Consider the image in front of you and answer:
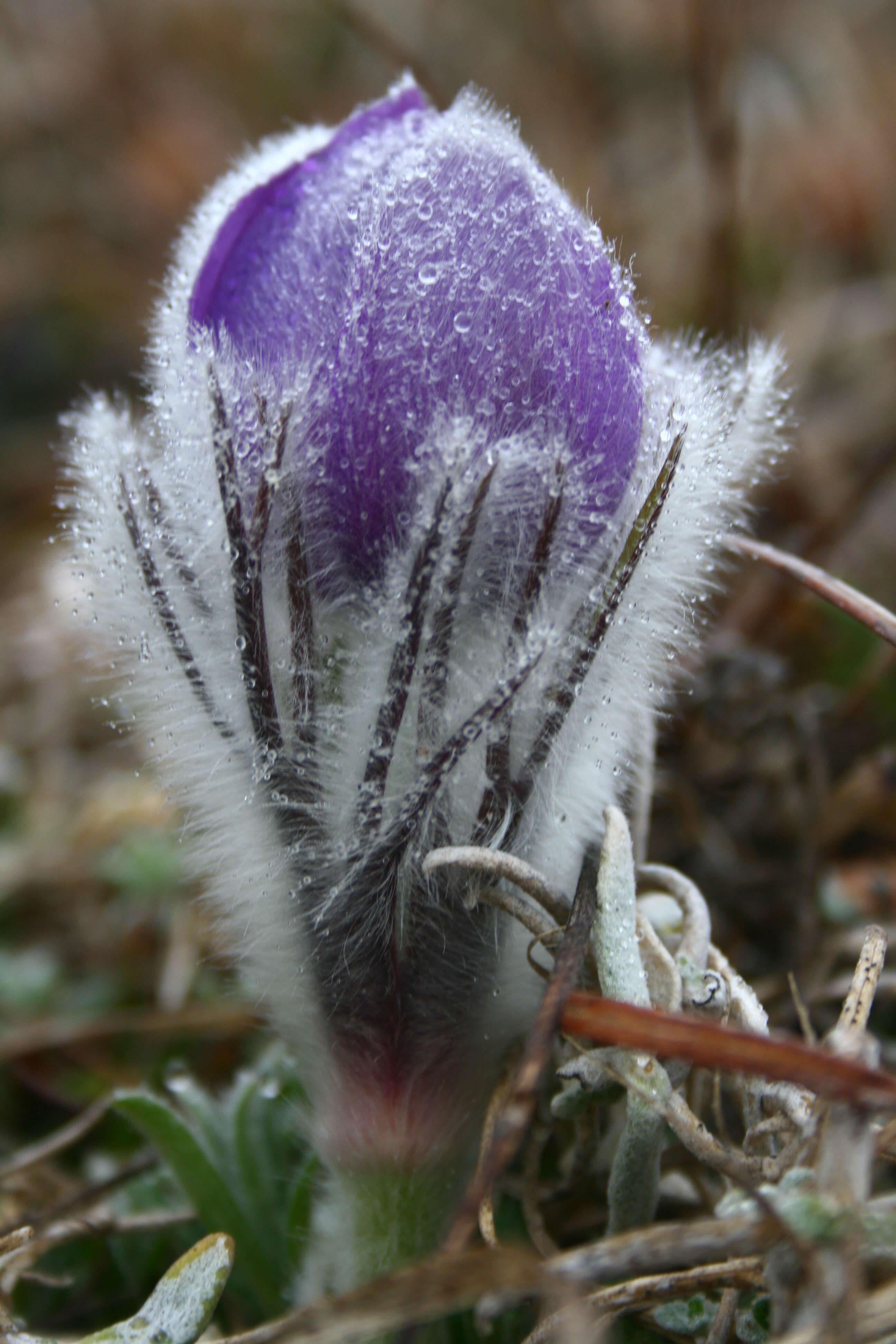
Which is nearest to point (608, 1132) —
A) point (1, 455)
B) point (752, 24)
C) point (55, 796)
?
point (55, 796)

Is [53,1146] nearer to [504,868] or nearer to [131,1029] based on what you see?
[131,1029]

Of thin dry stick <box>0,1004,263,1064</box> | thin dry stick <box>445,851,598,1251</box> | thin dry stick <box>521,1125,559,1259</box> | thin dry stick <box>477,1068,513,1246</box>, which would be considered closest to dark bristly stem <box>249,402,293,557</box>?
thin dry stick <box>445,851,598,1251</box>

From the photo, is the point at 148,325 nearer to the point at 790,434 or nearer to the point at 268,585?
the point at 268,585

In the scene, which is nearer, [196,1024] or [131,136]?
[196,1024]

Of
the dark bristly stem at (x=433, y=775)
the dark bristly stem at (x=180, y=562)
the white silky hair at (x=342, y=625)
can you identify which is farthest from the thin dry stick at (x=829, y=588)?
the dark bristly stem at (x=180, y=562)

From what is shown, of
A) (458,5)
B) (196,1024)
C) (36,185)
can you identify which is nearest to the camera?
(196,1024)

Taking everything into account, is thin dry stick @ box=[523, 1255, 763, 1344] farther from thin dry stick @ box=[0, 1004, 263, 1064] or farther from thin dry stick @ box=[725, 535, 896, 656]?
thin dry stick @ box=[0, 1004, 263, 1064]

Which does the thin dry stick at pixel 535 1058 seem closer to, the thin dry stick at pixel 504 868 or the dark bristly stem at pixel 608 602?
the thin dry stick at pixel 504 868
